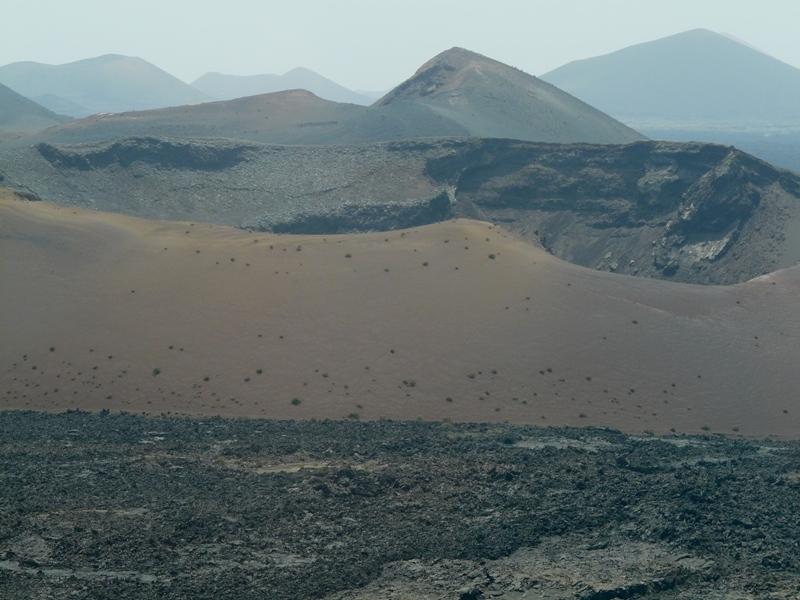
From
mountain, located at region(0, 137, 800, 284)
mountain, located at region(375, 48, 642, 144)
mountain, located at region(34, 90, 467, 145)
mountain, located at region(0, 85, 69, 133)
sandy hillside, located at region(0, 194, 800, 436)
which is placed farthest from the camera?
mountain, located at region(0, 85, 69, 133)

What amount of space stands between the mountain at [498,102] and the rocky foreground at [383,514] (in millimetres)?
79482

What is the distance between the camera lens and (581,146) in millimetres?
84438

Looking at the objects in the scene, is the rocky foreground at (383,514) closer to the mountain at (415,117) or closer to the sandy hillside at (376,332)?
the sandy hillside at (376,332)

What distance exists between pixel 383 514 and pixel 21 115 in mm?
134150

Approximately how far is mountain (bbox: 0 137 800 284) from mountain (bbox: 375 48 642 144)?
2939 centimetres

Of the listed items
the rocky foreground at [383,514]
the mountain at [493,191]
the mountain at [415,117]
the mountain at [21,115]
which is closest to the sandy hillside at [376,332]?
the rocky foreground at [383,514]

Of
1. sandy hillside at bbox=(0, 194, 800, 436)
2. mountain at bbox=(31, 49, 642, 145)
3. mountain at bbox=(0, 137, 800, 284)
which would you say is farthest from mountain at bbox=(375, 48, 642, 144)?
sandy hillside at bbox=(0, 194, 800, 436)

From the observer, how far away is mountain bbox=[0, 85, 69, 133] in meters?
142

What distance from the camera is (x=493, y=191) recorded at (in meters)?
83.4

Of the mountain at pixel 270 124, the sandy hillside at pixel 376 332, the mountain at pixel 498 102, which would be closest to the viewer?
the sandy hillside at pixel 376 332

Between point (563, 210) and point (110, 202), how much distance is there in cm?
3211

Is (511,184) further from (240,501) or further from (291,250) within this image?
(240,501)

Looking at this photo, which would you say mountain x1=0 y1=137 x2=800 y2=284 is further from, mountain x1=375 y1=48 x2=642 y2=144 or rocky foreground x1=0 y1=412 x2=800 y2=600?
rocky foreground x1=0 y1=412 x2=800 y2=600

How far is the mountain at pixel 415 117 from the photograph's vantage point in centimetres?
11162
